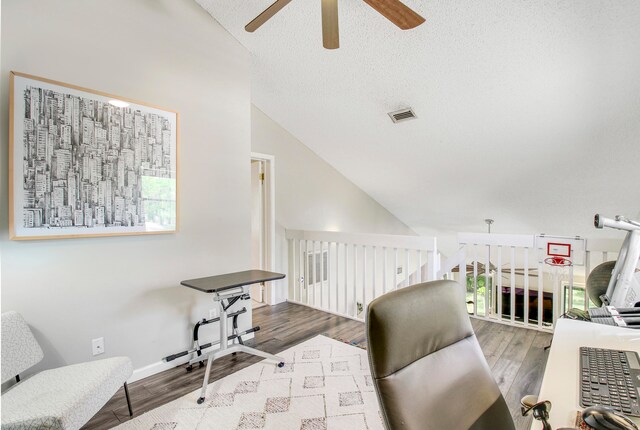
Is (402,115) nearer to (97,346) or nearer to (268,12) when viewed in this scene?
(268,12)

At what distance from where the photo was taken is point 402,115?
3.35 metres

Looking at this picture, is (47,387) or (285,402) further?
(285,402)

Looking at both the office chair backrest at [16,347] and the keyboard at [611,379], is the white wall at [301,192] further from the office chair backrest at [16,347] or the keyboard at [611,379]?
the keyboard at [611,379]

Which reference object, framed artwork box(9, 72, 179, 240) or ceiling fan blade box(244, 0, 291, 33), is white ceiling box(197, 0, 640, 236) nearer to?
ceiling fan blade box(244, 0, 291, 33)

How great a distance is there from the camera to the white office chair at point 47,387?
54.1 inches

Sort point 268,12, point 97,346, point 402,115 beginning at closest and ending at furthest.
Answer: point 268,12 < point 97,346 < point 402,115

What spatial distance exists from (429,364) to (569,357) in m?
0.60

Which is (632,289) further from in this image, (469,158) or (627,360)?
(469,158)

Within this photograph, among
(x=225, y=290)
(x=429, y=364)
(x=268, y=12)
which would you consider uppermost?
(x=268, y=12)

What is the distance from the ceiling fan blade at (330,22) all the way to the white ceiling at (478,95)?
586mm

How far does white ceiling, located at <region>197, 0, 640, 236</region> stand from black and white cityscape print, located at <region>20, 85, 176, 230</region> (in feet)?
4.18

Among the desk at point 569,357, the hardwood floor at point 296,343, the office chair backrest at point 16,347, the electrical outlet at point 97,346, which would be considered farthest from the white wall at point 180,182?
the desk at point 569,357

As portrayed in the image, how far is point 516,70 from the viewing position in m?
2.58

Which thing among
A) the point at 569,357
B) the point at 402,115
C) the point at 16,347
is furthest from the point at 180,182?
the point at 569,357
